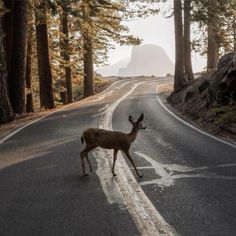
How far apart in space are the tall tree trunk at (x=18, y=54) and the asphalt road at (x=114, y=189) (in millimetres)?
7640

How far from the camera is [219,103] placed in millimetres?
19016

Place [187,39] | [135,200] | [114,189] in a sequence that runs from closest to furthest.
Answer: [135,200] → [114,189] → [187,39]

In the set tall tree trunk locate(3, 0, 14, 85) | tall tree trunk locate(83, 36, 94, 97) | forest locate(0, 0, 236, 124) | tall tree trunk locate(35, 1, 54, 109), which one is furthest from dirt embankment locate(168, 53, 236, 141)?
tall tree trunk locate(83, 36, 94, 97)

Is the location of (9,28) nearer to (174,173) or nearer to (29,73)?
(29,73)

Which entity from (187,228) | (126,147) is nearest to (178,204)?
(187,228)

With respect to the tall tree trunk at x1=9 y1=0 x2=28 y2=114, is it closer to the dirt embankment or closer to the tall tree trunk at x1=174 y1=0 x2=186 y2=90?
the dirt embankment

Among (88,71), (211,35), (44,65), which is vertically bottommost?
(88,71)

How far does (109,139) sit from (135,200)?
2.01 metres

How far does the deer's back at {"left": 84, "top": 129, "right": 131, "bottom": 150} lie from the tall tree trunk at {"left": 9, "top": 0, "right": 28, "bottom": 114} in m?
13.1

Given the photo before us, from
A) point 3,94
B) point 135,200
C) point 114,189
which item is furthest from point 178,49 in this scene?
point 135,200

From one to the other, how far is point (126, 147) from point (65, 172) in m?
1.43

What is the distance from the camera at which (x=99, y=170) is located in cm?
970

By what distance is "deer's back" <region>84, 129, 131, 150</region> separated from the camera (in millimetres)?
9297

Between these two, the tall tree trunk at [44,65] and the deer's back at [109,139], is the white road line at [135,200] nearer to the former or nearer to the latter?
the deer's back at [109,139]
